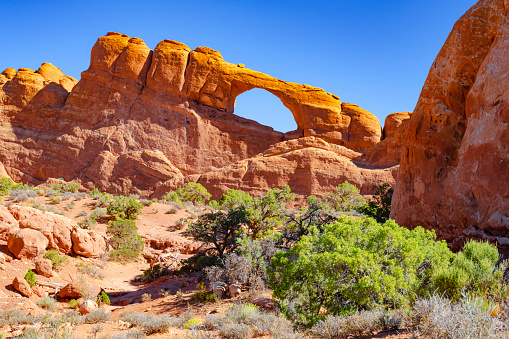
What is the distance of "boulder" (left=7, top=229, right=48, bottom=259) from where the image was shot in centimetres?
1095

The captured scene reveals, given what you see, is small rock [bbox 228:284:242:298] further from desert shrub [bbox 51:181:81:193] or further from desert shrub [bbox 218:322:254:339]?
desert shrub [bbox 51:181:81:193]

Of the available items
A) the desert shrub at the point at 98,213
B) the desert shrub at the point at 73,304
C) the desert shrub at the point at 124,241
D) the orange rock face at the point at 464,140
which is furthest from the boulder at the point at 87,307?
the desert shrub at the point at 98,213

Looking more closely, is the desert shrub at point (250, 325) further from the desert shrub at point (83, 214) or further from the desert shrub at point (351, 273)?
the desert shrub at point (83, 214)

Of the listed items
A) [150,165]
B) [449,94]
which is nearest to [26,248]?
[449,94]

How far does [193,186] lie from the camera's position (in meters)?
30.7

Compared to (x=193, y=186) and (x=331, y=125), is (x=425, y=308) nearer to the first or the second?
(x=193, y=186)

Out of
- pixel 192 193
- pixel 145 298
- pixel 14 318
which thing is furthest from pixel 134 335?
pixel 192 193

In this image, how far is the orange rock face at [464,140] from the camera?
8.98m

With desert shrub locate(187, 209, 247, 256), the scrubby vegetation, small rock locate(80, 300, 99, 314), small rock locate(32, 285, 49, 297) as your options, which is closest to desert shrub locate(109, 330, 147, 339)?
the scrubby vegetation

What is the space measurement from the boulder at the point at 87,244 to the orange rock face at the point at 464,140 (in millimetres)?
11649

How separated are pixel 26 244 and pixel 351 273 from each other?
1037 centimetres

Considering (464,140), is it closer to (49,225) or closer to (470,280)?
(470,280)

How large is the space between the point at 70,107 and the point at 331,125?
28790 millimetres

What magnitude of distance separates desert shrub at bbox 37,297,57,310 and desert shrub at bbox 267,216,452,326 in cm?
630
